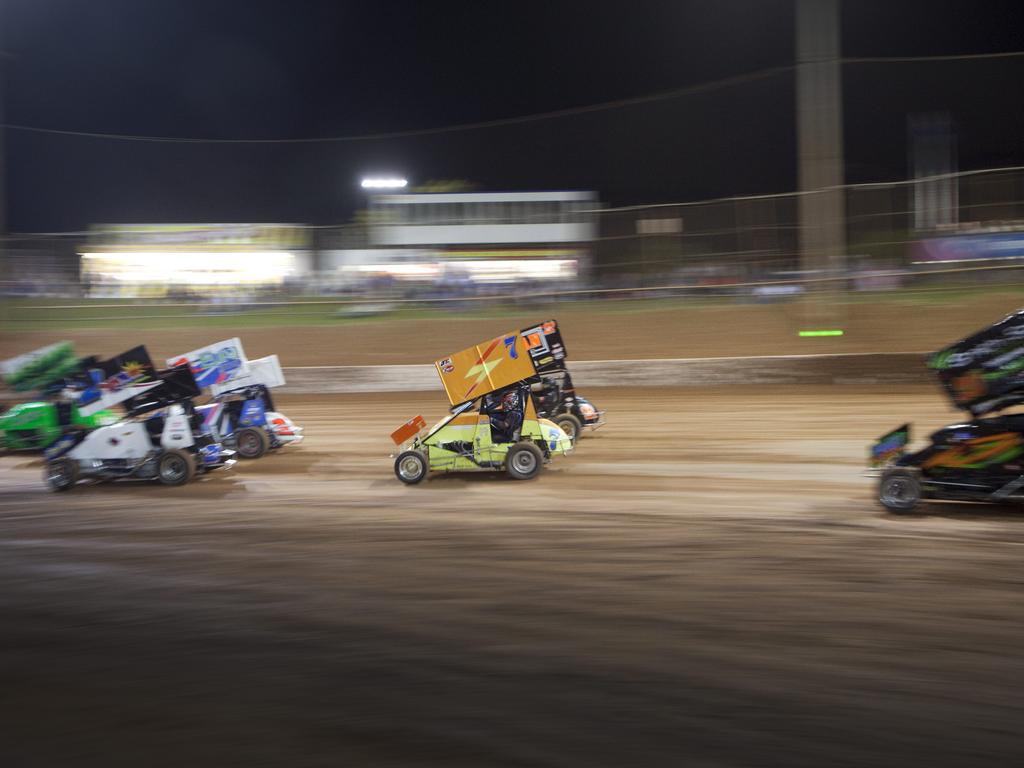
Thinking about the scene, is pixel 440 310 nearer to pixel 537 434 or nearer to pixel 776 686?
pixel 537 434

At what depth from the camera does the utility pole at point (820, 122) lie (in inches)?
727

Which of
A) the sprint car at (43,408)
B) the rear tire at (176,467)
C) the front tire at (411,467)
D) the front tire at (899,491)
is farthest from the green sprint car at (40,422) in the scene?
the front tire at (899,491)

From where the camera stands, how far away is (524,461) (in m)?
10.6

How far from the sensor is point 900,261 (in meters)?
22.5

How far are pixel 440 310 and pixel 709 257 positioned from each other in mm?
8063

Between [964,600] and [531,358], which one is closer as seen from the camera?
[964,600]

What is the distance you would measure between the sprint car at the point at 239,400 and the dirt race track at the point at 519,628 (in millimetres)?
2423

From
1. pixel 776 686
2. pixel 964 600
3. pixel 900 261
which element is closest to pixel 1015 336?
pixel 964 600

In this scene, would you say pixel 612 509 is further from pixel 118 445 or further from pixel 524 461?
pixel 118 445

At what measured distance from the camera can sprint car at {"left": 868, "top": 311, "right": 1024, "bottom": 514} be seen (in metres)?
7.52

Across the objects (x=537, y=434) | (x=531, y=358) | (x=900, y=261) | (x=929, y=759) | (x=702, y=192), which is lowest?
(x=929, y=759)

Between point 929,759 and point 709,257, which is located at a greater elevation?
point 709,257

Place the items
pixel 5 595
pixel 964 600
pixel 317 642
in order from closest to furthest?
pixel 317 642
pixel 964 600
pixel 5 595

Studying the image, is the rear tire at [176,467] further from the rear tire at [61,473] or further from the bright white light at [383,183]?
the bright white light at [383,183]
